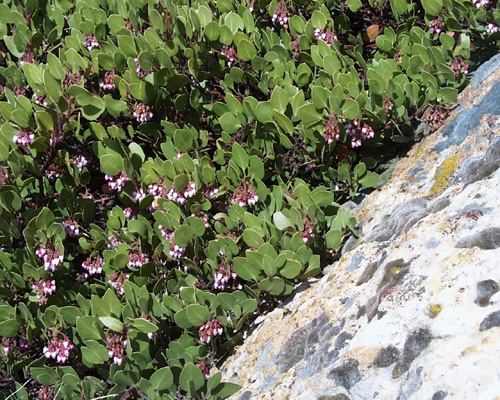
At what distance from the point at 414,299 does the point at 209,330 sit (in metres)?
1.01

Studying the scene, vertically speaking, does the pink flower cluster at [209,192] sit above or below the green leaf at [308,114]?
below

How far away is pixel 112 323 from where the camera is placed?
2650 mm

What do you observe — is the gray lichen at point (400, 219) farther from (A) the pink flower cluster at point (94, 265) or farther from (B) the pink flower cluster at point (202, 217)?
(A) the pink flower cluster at point (94, 265)

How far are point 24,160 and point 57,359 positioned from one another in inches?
41.3

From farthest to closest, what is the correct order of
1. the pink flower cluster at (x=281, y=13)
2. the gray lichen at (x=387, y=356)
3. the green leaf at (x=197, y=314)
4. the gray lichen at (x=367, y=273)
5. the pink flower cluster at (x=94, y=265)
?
the pink flower cluster at (x=281, y=13) → the pink flower cluster at (x=94, y=265) → the green leaf at (x=197, y=314) → the gray lichen at (x=367, y=273) → the gray lichen at (x=387, y=356)

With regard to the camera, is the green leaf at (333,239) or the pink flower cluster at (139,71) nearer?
the green leaf at (333,239)

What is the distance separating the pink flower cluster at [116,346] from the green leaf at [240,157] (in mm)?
1027

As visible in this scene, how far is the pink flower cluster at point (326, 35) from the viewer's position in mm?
3320

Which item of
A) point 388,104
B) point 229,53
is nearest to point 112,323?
point 229,53

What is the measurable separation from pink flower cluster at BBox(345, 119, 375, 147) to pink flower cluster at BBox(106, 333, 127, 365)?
1.48 m

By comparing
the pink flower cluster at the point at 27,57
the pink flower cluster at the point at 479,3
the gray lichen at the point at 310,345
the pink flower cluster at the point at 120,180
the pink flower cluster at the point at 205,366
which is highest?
the pink flower cluster at the point at 27,57

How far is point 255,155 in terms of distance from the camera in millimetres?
3031

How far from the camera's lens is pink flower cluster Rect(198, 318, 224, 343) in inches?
104

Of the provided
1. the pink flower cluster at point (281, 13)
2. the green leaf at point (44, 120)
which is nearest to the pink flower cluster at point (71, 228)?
the green leaf at point (44, 120)
